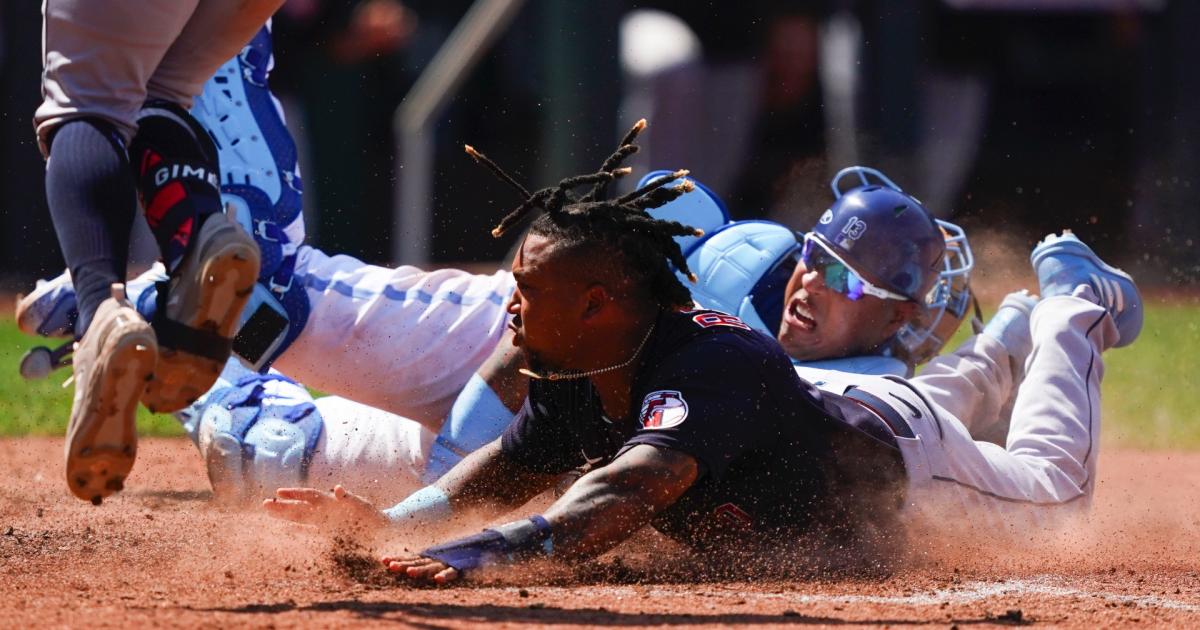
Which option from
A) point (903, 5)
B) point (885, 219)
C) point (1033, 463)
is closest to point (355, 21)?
point (903, 5)

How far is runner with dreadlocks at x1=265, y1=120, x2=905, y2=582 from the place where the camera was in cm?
404

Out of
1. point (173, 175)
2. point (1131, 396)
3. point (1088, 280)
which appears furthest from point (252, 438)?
point (1131, 396)

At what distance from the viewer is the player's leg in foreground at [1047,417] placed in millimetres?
5051

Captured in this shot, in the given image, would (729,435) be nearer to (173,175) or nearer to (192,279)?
(192,279)

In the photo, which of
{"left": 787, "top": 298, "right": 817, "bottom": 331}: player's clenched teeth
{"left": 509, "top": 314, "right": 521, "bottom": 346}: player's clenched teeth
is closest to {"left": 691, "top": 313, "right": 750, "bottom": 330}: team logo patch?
{"left": 509, "top": 314, "right": 521, "bottom": 346}: player's clenched teeth

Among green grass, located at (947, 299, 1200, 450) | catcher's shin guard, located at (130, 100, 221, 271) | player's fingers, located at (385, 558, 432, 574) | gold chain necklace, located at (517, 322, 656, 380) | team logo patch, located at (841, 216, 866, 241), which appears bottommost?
green grass, located at (947, 299, 1200, 450)

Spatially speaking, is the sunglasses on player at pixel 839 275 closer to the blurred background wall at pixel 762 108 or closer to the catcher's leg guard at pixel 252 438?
the catcher's leg guard at pixel 252 438

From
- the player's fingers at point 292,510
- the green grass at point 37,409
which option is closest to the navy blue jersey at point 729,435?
the player's fingers at point 292,510

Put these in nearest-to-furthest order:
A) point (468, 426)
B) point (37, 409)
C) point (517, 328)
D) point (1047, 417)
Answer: point (517, 328) < point (468, 426) < point (1047, 417) < point (37, 409)

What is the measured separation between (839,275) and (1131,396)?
3.82 m

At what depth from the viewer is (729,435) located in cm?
417

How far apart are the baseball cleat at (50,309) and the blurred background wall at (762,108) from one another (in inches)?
253

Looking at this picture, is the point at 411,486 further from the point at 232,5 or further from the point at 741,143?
the point at 741,143

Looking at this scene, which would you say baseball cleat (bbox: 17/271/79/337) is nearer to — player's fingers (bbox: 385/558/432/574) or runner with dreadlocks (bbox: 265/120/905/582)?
runner with dreadlocks (bbox: 265/120/905/582)
